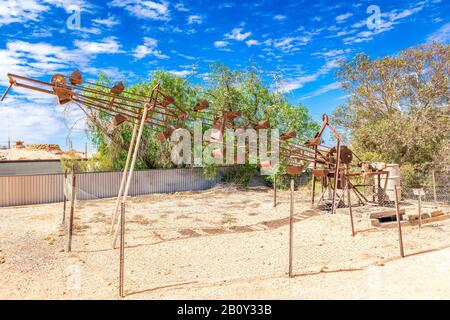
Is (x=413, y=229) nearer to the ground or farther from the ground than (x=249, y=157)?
nearer to the ground

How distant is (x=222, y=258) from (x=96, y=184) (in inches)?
452

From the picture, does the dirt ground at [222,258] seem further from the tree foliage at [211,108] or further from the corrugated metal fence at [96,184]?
the tree foliage at [211,108]

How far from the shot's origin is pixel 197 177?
66.7 ft

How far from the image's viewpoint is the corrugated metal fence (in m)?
14.6

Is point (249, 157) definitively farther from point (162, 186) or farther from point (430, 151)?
point (430, 151)

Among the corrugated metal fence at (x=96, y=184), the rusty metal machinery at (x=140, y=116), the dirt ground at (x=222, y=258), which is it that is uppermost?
the rusty metal machinery at (x=140, y=116)

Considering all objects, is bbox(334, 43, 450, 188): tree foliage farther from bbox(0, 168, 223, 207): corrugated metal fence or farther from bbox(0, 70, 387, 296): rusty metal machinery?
bbox(0, 168, 223, 207): corrugated metal fence

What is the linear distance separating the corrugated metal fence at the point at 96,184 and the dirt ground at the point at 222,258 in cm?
263

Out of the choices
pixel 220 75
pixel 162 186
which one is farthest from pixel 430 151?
pixel 162 186

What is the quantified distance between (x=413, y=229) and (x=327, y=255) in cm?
398

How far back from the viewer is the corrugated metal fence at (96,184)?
14617mm

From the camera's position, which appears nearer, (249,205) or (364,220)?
(364,220)

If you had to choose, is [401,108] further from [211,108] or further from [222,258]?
[222,258]

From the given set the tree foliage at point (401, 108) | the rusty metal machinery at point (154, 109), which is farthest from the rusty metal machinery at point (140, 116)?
the tree foliage at point (401, 108)
